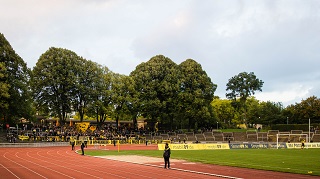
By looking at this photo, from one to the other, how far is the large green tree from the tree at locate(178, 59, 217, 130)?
36148 mm

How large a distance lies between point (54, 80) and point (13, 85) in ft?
43.5

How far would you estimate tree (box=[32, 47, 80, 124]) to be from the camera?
235ft

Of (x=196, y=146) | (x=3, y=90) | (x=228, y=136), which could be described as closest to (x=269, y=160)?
(x=196, y=146)

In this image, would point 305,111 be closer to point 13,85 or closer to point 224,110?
point 224,110

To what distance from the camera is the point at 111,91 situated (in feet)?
266

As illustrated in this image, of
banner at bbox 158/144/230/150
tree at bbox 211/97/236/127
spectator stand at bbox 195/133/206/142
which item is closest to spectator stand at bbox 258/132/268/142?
spectator stand at bbox 195/133/206/142

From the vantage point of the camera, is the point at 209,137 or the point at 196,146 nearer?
the point at 196,146

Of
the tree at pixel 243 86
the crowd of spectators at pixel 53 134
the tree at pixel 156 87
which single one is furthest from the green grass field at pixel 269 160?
the tree at pixel 243 86

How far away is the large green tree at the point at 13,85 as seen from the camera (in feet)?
188

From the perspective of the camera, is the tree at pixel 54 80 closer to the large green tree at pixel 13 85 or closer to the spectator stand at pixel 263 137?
the large green tree at pixel 13 85

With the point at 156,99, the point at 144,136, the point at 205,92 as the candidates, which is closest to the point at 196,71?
the point at 205,92

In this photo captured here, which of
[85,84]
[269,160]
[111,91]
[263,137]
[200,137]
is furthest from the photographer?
[111,91]

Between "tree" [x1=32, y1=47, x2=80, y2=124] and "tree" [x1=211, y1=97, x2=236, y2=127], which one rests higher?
"tree" [x1=32, y1=47, x2=80, y2=124]

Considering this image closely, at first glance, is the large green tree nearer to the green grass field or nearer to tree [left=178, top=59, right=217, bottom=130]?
the green grass field
